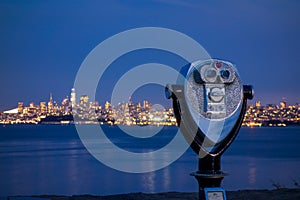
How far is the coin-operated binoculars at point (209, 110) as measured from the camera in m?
5.78

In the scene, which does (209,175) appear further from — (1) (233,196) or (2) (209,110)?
(1) (233,196)

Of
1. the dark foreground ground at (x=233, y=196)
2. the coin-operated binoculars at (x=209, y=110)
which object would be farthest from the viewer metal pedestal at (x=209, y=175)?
the dark foreground ground at (x=233, y=196)

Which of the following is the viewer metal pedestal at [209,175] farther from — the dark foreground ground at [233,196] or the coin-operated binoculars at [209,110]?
the dark foreground ground at [233,196]

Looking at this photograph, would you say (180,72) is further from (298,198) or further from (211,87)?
(298,198)

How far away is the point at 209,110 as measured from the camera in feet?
19.0

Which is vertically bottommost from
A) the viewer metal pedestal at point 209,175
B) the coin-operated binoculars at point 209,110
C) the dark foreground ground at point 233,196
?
the dark foreground ground at point 233,196

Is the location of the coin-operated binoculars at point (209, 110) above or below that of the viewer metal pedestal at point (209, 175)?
above

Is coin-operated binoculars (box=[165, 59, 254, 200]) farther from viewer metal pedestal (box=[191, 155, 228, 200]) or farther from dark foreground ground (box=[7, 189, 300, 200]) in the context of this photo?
dark foreground ground (box=[7, 189, 300, 200])

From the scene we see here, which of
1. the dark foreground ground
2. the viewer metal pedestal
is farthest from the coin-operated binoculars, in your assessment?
the dark foreground ground

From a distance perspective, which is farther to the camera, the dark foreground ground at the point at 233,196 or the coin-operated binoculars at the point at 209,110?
the dark foreground ground at the point at 233,196

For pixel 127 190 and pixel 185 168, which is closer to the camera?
pixel 127 190

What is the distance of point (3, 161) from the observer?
1586 inches

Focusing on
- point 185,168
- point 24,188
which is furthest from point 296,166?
point 24,188

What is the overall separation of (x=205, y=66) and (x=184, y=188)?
16.6 meters
